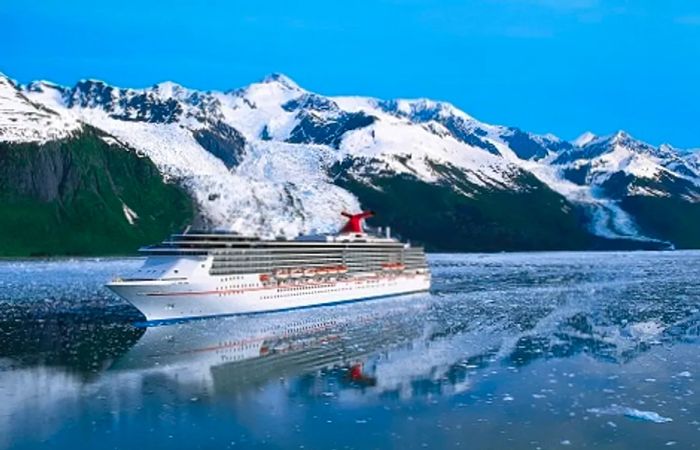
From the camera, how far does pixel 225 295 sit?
9125 centimetres

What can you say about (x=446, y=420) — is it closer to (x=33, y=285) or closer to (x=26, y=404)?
(x=26, y=404)

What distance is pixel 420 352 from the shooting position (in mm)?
65500

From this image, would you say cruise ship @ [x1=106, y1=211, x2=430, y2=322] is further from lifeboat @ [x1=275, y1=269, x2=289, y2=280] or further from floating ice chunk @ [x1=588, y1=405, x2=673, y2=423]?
floating ice chunk @ [x1=588, y1=405, x2=673, y2=423]

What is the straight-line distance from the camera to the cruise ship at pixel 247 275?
284ft

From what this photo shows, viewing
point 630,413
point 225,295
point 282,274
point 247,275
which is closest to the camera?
point 630,413

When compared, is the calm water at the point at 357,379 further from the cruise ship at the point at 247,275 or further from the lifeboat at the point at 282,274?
the lifeboat at the point at 282,274

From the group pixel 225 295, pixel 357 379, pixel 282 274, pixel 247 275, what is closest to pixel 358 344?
pixel 357 379

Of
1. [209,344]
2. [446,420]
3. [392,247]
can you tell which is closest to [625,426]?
[446,420]

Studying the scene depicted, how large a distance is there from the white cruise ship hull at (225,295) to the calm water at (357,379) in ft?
8.05

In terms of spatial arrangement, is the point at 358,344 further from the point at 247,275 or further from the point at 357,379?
the point at 247,275

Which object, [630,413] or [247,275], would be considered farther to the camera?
[247,275]

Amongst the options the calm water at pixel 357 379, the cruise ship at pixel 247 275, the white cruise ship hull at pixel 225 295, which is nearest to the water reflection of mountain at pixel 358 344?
the calm water at pixel 357 379

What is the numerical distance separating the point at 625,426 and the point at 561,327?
40164 mm

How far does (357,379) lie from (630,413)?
684 inches
